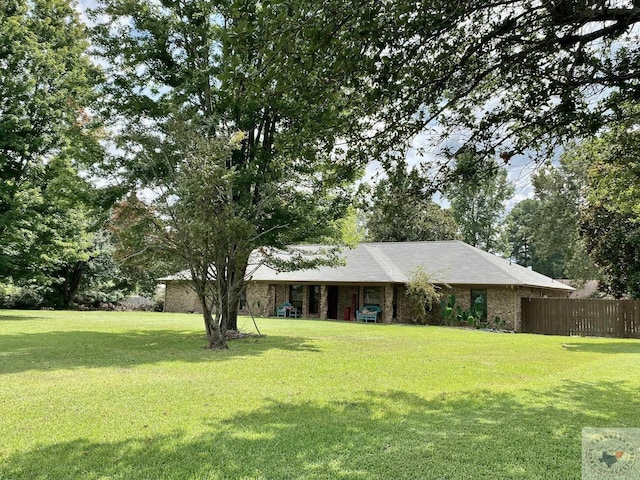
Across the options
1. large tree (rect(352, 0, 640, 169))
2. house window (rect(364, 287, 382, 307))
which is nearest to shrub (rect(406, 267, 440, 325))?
house window (rect(364, 287, 382, 307))

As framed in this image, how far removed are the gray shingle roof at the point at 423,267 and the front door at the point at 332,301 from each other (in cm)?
133

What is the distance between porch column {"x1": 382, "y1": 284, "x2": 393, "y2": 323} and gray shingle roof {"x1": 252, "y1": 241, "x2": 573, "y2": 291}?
0.94m

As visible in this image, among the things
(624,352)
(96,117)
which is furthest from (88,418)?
(624,352)

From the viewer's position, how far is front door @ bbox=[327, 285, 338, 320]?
29.8 m

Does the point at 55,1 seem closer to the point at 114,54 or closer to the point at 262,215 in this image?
the point at 114,54

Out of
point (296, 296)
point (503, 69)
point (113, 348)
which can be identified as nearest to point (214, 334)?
point (113, 348)

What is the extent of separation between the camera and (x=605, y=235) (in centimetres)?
2069

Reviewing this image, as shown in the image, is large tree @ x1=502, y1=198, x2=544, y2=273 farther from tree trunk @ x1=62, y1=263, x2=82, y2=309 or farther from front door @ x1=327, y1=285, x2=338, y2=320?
tree trunk @ x1=62, y1=263, x2=82, y2=309

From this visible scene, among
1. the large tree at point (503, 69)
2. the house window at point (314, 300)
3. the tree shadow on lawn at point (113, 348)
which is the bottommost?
the tree shadow on lawn at point (113, 348)

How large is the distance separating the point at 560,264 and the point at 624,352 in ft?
167

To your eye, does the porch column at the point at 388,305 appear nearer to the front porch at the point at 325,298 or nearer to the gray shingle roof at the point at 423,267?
the front porch at the point at 325,298

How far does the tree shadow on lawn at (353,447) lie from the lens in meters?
3.88

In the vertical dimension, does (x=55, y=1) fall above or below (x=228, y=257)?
above

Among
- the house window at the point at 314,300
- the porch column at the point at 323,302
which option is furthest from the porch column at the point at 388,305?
the house window at the point at 314,300
